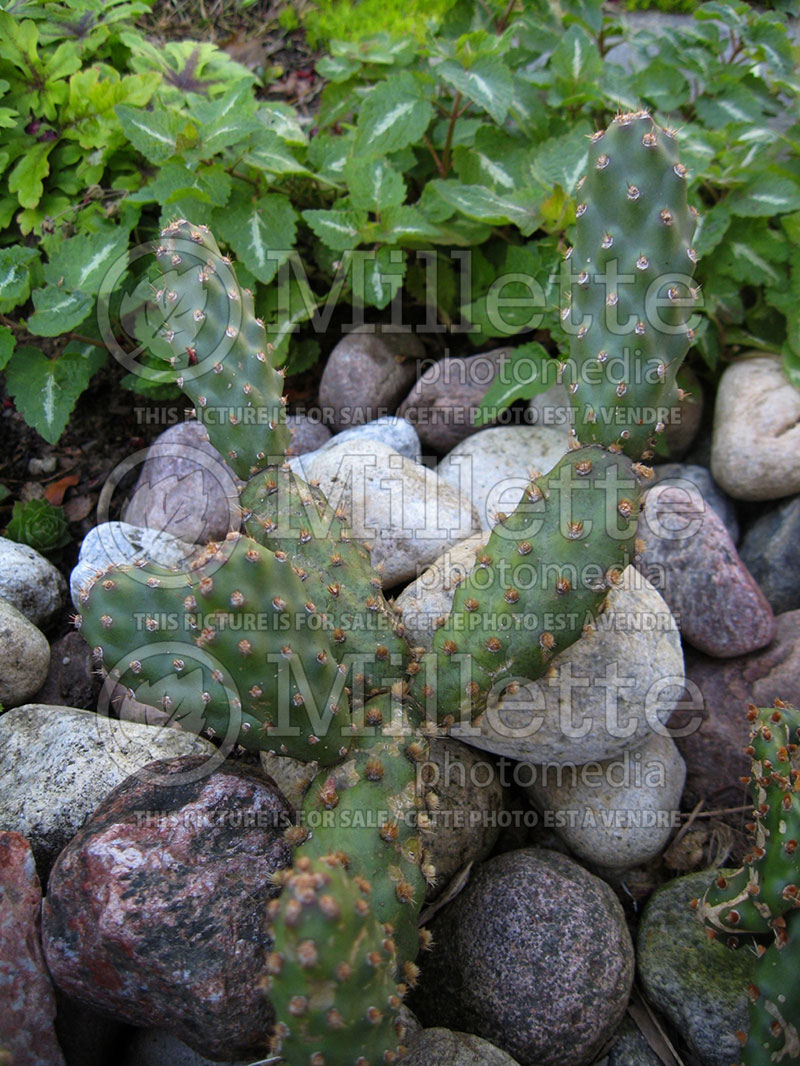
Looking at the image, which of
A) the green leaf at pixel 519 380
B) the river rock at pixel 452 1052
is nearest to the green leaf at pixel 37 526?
the green leaf at pixel 519 380

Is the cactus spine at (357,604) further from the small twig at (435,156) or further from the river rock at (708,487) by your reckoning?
the small twig at (435,156)

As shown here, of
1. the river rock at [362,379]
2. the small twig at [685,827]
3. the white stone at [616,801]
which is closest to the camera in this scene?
the white stone at [616,801]

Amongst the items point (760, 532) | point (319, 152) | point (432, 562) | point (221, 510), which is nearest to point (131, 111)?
point (319, 152)

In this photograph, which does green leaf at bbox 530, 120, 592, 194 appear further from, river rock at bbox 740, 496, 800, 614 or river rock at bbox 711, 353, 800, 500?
river rock at bbox 740, 496, 800, 614

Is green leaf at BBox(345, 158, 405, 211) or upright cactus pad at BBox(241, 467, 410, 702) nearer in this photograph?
upright cactus pad at BBox(241, 467, 410, 702)

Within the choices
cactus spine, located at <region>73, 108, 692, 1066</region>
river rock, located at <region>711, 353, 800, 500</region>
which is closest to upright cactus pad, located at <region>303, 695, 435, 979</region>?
cactus spine, located at <region>73, 108, 692, 1066</region>
